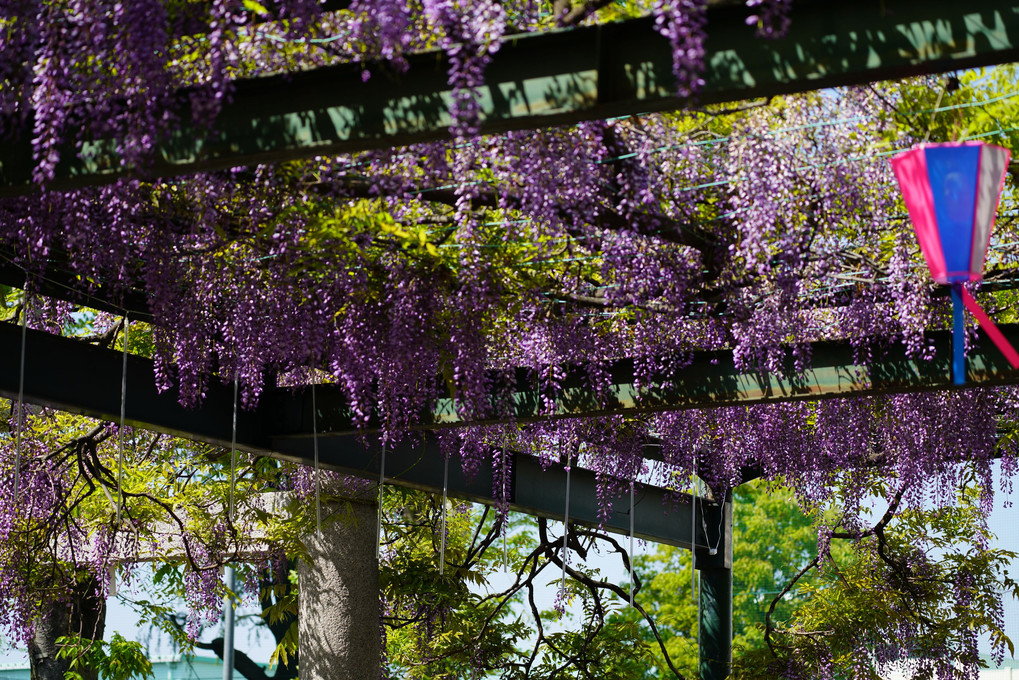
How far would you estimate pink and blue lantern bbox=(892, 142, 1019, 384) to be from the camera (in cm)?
255

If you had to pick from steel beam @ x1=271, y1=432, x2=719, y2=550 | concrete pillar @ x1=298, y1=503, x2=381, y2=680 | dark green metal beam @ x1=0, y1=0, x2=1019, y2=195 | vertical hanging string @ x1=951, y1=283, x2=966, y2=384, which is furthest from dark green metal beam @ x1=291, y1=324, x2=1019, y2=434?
dark green metal beam @ x1=0, y1=0, x2=1019, y2=195

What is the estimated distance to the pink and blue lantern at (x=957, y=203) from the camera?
2.55 meters

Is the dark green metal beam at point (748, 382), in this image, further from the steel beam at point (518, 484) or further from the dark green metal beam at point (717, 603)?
the dark green metal beam at point (717, 603)

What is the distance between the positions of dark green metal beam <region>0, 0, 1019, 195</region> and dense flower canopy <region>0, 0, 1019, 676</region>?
68mm

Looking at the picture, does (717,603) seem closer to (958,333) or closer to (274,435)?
(274,435)

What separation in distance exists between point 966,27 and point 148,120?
1807mm

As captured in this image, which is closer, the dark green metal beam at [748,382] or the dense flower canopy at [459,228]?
the dense flower canopy at [459,228]

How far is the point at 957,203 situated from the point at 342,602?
4510 mm

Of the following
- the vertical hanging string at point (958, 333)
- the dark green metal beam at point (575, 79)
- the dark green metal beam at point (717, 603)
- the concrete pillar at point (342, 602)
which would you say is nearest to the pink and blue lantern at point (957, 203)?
A: the vertical hanging string at point (958, 333)

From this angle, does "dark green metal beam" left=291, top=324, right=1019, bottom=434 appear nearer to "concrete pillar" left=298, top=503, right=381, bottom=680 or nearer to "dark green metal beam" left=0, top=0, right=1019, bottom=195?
"concrete pillar" left=298, top=503, right=381, bottom=680

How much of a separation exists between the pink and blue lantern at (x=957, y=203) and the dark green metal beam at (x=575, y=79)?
19 cm

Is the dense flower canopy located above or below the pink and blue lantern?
above

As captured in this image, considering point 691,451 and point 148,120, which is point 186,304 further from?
point 691,451

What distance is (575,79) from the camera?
9.05 feet
